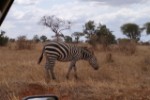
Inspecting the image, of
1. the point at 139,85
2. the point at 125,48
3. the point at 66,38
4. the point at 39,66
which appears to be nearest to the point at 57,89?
the point at 139,85

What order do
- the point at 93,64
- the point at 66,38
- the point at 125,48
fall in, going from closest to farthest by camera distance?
the point at 93,64 < the point at 125,48 < the point at 66,38

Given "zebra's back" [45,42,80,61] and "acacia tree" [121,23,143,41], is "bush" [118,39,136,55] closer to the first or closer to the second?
"zebra's back" [45,42,80,61]

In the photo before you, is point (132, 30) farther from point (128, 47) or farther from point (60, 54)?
point (60, 54)

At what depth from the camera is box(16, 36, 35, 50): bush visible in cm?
2841

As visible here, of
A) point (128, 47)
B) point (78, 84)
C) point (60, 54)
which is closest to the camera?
point (78, 84)

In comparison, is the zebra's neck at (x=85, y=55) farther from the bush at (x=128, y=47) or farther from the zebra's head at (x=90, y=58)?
the bush at (x=128, y=47)

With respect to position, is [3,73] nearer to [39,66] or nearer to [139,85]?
[39,66]

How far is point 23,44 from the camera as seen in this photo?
28.6m

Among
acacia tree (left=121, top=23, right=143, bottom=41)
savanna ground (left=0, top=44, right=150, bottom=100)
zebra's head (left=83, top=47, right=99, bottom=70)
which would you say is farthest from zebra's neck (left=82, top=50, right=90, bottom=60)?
acacia tree (left=121, top=23, right=143, bottom=41)

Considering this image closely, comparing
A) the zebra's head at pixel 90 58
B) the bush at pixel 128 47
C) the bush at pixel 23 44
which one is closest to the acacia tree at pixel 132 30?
the bush at pixel 128 47

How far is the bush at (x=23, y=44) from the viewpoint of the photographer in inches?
1118

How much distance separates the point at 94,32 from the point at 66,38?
2.29m

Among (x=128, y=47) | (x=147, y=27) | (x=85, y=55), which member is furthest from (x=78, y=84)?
(x=147, y=27)

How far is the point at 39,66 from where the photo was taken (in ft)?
51.5
